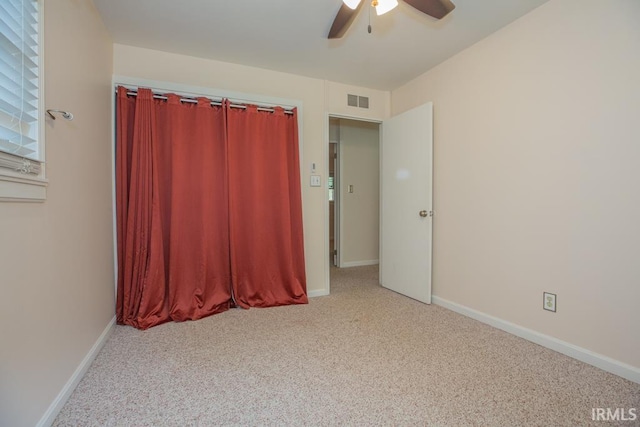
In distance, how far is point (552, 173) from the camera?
1893 millimetres

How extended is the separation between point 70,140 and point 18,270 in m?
0.82

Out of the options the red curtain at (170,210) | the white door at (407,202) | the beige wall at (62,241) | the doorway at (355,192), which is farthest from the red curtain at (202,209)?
the doorway at (355,192)

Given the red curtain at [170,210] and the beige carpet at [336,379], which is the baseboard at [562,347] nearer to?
the beige carpet at [336,379]

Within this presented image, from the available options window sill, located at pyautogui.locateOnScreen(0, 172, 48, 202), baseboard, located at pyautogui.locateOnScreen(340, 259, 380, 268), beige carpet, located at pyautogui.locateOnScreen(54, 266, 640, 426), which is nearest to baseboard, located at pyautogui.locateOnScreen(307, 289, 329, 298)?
beige carpet, located at pyautogui.locateOnScreen(54, 266, 640, 426)

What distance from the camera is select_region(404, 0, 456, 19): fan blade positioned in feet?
4.79

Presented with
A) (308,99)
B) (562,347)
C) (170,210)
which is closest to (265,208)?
(170,210)

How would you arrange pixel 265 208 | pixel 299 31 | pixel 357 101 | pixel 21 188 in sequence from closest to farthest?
pixel 21 188
pixel 299 31
pixel 265 208
pixel 357 101

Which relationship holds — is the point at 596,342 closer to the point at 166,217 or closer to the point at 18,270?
the point at 18,270

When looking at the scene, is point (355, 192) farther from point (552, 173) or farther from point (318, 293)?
point (552, 173)

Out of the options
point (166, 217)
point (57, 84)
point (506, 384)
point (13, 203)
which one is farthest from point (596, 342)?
point (57, 84)

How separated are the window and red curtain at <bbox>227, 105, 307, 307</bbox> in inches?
56.7

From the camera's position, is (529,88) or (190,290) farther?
(190,290)

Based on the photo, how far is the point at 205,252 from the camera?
8.18ft

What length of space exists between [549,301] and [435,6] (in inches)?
79.1
